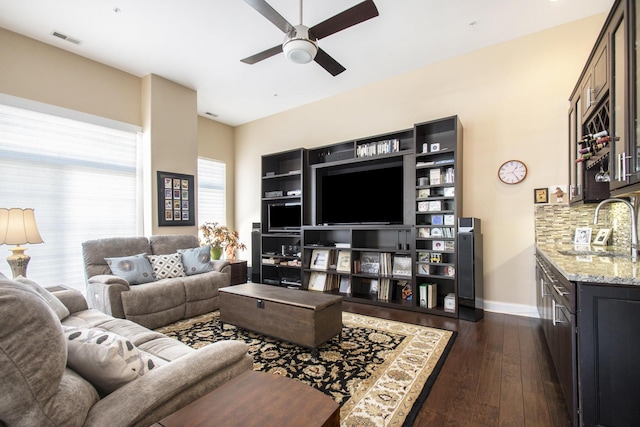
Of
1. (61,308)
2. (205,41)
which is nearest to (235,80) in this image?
(205,41)

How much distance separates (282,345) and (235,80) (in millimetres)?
3835

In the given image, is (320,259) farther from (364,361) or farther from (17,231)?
(17,231)

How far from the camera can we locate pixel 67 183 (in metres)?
3.75

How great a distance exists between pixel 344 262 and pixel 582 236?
2.77 metres

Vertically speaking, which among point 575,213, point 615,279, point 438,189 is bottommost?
point 615,279

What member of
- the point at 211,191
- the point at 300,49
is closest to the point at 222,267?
the point at 211,191

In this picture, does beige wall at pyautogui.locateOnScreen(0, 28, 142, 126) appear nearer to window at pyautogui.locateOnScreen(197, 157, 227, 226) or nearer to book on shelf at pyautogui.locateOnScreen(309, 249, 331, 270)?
window at pyautogui.locateOnScreen(197, 157, 227, 226)

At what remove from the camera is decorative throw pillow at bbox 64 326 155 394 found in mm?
1038

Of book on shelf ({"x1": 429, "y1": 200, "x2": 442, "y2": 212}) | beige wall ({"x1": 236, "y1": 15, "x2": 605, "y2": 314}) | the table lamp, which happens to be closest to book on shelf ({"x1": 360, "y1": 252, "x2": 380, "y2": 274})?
book on shelf ({"x1": 429, "y1": 200, "x2": 442, "y2": 212})

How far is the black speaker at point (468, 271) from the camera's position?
3336 millimetres

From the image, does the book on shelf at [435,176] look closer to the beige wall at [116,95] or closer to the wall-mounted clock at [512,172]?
the wall-mounted clock at [512,172]

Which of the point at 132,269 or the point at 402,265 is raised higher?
the point at 132,269

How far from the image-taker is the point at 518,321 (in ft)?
10.7

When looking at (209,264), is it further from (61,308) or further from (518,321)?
(518,321)
